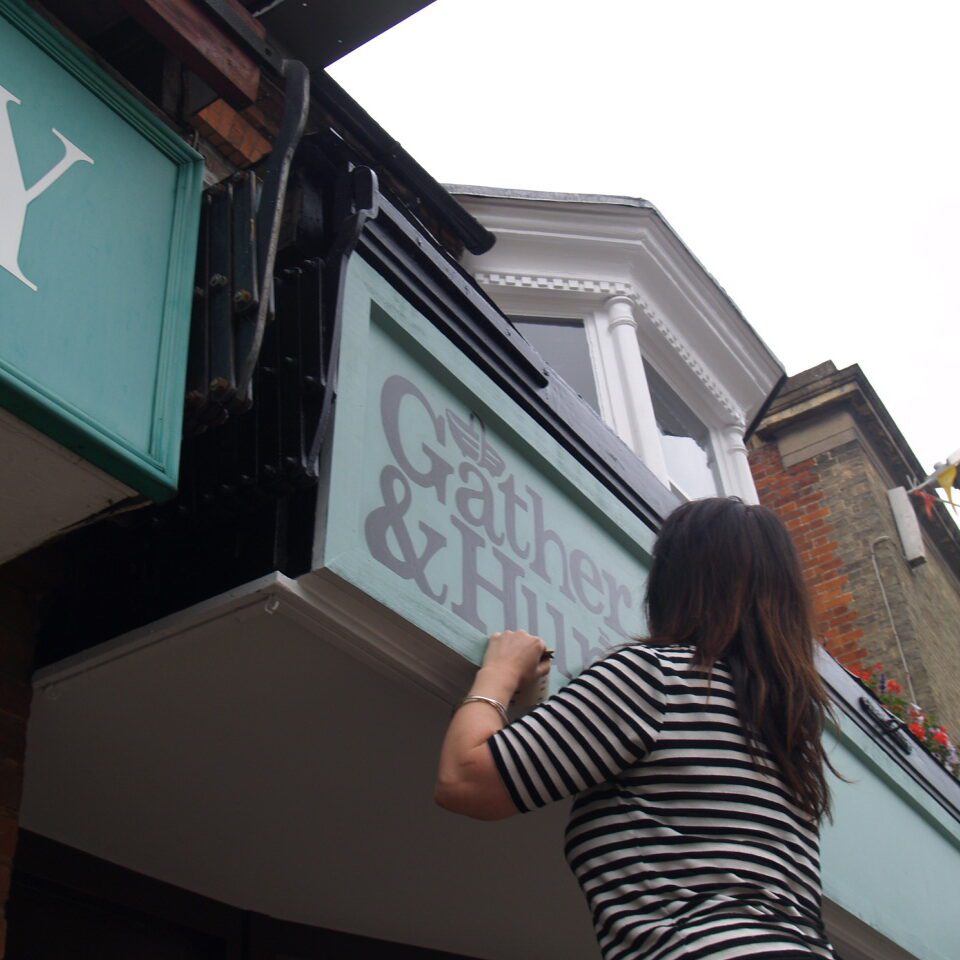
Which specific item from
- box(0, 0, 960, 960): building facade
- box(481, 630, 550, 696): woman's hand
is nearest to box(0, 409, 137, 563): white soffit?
box(0, 0, 960, 960): building facade

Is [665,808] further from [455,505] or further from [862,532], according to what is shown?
[862,532]

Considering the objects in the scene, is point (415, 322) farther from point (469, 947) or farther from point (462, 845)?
point (469, 947)

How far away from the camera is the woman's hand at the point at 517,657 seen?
2701 millimetres

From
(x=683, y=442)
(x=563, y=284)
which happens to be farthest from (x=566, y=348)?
(x=683, y=442)

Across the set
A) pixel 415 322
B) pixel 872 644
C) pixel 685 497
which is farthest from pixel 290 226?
pixel 872 644

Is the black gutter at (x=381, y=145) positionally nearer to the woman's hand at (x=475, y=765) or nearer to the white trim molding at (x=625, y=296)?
the white trim molding at (x=625, y=296)

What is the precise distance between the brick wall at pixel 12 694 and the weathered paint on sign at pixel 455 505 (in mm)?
874

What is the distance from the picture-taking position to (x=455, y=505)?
123 inches

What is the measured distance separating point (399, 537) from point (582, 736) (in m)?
0.81

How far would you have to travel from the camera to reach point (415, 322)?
333 cm

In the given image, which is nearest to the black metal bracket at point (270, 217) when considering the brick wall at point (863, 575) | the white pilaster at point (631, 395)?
the white pilaster at point (631, 395)

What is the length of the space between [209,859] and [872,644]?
26.0 feet

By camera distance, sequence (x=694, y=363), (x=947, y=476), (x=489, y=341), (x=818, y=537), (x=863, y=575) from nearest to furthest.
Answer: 1. (x=489, y=341)
2. (x=694, y=363)
3. (x=863, y=575)
4. (x=818, y=537)
5. (x=947, y=476)

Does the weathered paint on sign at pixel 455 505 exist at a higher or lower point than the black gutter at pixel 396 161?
lower
